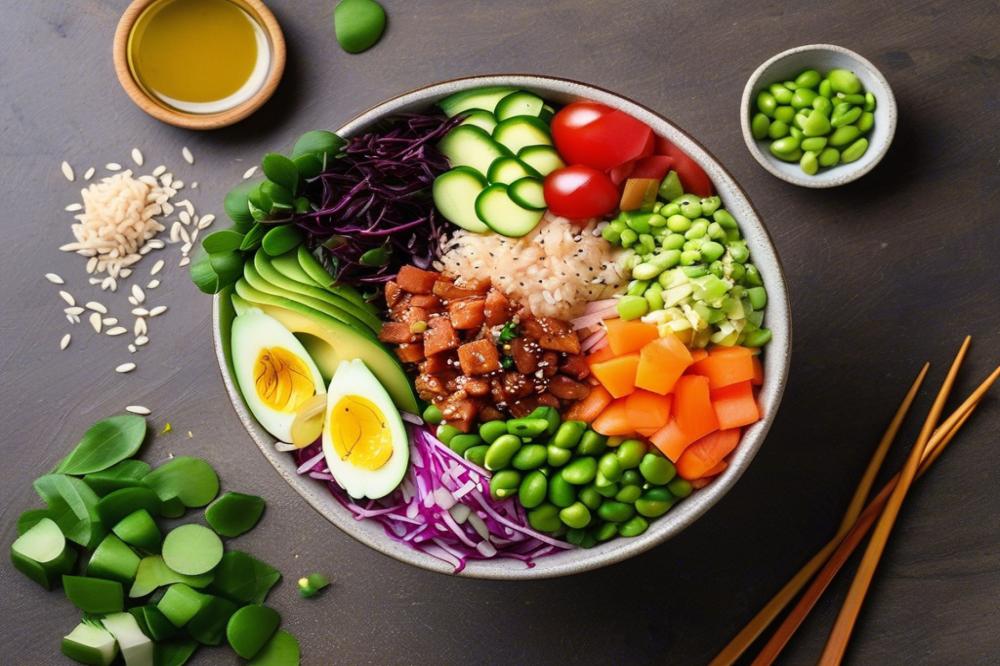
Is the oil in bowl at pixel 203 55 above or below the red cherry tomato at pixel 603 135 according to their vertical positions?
below

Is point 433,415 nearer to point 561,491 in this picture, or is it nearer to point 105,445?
point 561,491

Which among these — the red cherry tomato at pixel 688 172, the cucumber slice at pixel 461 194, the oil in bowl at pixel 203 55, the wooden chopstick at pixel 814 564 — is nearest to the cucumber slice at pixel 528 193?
the cucumber slice at pixel 461 194

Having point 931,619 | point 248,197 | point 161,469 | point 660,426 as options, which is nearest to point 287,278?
point 248,197

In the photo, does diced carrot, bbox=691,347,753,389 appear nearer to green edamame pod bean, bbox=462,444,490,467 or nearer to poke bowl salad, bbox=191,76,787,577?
poke bowl salad, bbox=191,76,787,577

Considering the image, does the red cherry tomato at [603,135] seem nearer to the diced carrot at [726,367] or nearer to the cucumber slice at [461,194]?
the cucumber slice at [461,194]

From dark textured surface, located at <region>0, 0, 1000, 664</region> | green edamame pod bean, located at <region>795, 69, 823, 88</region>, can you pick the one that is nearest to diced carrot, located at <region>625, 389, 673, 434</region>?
dark textured surface, located at <region>0, 0, 1000, 664</region>

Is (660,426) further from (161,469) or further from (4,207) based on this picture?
(4,207)

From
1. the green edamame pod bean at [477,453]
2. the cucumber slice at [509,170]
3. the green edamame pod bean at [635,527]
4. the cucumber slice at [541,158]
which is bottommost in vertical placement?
the green edamame pod bean at [635,527]
